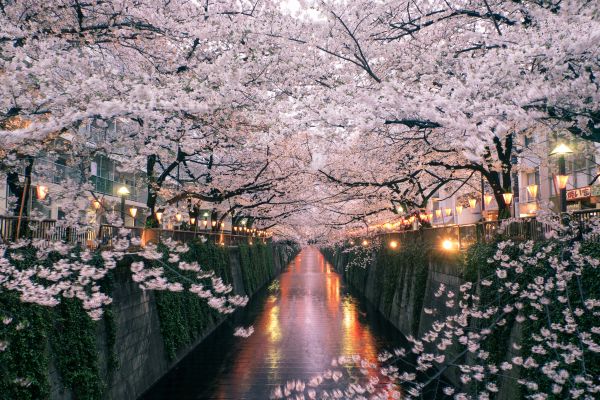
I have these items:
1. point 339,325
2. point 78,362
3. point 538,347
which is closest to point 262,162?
point 339,325

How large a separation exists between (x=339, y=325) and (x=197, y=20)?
2012 centimetres

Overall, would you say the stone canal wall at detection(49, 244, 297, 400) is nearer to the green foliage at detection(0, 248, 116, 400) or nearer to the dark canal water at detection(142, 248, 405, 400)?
the green foliage at detection(0, 248, 116, 400)

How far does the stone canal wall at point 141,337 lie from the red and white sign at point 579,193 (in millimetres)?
20310

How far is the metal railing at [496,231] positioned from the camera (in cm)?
1020

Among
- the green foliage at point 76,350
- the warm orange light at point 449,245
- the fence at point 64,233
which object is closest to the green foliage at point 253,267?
the fence at point 64,233

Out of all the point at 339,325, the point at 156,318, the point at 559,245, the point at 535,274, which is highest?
the point at 559,245

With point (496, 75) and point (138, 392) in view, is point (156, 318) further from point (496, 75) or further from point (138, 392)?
point (496, 75)

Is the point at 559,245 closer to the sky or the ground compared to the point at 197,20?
closer to the ground

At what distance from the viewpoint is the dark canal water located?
1602cm

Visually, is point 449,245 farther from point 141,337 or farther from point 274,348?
point 141,337

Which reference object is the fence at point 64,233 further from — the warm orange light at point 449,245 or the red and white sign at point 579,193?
the red and white sign at point 579,193

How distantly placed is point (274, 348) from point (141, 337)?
25.0 ft

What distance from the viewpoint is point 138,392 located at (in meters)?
14.6

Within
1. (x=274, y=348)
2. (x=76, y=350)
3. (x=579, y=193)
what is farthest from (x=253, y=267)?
(x=76, y=350)
